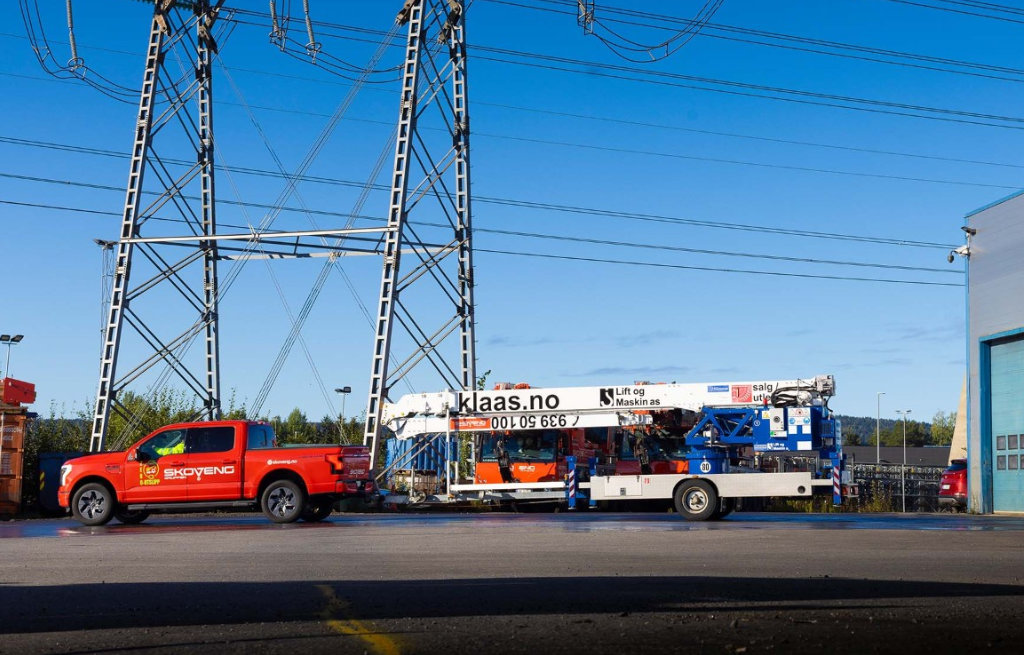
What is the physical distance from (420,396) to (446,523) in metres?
7.40

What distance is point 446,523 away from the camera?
2323cm

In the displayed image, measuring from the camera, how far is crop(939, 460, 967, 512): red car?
1425 inches

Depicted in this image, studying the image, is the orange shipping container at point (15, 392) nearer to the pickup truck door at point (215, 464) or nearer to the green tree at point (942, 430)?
the pickup truck door at point (215, 464)

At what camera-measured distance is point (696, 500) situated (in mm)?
24547

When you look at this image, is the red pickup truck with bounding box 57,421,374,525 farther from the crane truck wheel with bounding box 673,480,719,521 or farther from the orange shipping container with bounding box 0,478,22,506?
the crane truck wheel with bounding box 673,480,719,521

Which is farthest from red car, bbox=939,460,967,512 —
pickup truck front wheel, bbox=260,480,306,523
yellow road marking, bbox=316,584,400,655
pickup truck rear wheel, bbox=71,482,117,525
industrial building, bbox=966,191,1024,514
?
yellow road marking, bbox=316,584,400,655

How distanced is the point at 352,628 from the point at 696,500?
17.3 meters

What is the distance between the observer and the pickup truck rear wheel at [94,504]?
936 inches

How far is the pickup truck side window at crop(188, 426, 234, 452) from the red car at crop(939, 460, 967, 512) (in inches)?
910

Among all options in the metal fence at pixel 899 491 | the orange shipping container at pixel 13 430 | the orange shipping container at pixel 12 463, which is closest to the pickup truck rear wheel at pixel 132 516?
the orange shipping container at pixel 12 463

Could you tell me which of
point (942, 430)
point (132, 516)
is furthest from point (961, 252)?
point (942, 430)

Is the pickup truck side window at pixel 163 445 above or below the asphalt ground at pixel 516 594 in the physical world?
above

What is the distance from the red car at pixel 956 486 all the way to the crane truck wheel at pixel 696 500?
595 inches

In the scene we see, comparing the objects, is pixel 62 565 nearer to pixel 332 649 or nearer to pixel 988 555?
pixel 332 649
